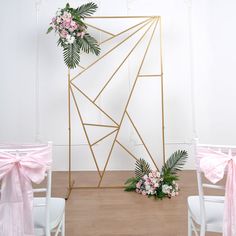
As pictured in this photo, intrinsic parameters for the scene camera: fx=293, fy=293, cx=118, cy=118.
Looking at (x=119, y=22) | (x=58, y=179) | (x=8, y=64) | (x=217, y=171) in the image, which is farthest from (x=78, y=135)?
(x=217, y=171)

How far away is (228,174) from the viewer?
1.43 meters

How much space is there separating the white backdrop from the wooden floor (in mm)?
963

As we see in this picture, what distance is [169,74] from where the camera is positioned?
4152 millimetres

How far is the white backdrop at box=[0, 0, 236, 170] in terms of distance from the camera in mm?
4133

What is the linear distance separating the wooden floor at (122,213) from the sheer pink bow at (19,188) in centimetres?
100

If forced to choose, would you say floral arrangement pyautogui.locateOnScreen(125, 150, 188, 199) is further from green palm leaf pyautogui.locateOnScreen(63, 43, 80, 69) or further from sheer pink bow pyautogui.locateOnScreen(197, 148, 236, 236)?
sheer pink bow pyautogui.locateOnScreen(197, 148, 236, 236)

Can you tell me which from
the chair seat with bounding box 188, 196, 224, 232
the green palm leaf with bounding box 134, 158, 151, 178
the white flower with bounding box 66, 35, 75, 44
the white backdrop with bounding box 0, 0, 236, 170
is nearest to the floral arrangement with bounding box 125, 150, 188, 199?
the green palm leaf with bounding box 134, 158, 151, 178

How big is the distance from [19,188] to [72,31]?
2.07 metres

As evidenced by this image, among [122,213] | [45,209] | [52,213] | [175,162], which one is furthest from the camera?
[175,162]

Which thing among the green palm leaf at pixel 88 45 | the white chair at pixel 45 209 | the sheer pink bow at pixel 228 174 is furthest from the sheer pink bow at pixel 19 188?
the green palm leaf at pixel 88 45

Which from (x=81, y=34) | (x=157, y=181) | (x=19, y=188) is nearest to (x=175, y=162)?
(x=157, y=181)

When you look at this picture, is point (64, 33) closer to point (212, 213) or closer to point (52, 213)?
point (52, 213)

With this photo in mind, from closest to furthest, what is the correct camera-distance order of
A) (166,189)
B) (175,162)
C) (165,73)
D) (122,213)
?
1. (122,213)
2. (166,189)
3. (175,162)
4. (165,73)

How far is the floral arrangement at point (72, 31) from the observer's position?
9.95ft
